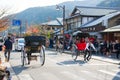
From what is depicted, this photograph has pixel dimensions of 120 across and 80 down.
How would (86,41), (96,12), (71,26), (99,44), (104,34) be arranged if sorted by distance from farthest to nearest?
1. (71,26)
2. (96,12)
3. (104,34)
4. (99,44)
5. (86,41)

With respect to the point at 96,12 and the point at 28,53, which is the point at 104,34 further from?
the point at 28,53

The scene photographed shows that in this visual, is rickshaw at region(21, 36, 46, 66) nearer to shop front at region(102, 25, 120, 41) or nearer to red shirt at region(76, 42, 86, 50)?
red shirt at region(76, 42, 86, 50)

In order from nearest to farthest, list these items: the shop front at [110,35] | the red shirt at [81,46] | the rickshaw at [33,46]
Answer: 1. the rickshaw at [33,46]
2. the red shirt at [81,46]
3. the shop front at [110,35]

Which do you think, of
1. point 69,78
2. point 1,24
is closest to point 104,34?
point 1,24

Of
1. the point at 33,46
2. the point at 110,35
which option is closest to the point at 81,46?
the point at 33,46

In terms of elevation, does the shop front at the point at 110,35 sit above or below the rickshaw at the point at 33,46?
above

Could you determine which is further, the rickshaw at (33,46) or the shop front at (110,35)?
the shop front at (110,35)

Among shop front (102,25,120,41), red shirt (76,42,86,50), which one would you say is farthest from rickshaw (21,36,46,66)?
shop front (102,25,120,41)

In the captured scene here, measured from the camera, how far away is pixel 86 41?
79.0 ft

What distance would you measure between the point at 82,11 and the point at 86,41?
3339 cm

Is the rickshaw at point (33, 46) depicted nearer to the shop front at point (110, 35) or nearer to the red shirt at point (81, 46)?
the red shirt at point (81, 46)

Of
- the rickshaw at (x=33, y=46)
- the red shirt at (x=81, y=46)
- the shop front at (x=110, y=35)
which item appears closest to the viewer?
the rickshaw at (x=33, y=46)

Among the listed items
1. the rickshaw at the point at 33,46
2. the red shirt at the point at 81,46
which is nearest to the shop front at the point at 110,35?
the red shirt at the point at 81,46

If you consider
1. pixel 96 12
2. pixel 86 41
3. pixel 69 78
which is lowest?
pixel 69 78
